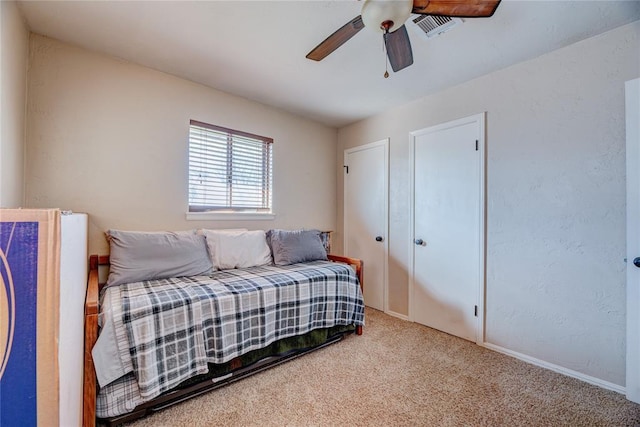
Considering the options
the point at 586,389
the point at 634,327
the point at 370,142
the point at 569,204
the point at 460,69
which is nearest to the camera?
the point at 634,327

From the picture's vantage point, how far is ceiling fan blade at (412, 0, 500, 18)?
1.28 meters

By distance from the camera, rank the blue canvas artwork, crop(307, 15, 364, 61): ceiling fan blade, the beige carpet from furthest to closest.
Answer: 1. the beige carpet
2. crop(307, 15, 364, 61): ceiling fan blade
3. the blue canvas artwork

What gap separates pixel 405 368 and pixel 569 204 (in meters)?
1.67

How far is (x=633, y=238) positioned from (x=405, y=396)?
66.8 inches

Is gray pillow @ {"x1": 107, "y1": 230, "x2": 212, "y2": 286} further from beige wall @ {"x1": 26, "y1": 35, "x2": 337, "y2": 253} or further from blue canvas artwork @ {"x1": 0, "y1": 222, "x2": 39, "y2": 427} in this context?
blue canvas artwork @ {"x1": 0, "y1": 222, "x2": 39, "y2": 427}

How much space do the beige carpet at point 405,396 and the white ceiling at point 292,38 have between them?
2.33 metres

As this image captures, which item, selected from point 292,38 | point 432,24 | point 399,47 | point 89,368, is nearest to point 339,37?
point 399,47

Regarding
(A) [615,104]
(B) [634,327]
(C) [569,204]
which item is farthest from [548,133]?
(B) [634,327]

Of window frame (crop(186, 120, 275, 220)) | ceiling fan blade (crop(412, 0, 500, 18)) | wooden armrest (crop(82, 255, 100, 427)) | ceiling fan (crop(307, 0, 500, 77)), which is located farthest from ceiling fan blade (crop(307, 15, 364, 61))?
wooden armrest (crop(82, 255, 100, 427))

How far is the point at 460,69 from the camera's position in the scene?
2.33 m

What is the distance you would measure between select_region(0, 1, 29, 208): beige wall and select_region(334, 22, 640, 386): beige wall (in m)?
3.17

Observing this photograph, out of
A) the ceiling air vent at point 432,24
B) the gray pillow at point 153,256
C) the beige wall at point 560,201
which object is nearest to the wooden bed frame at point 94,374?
the gray pillow at point 153,256

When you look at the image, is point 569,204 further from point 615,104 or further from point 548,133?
point 615,104

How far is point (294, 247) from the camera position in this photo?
2820 millimetres
